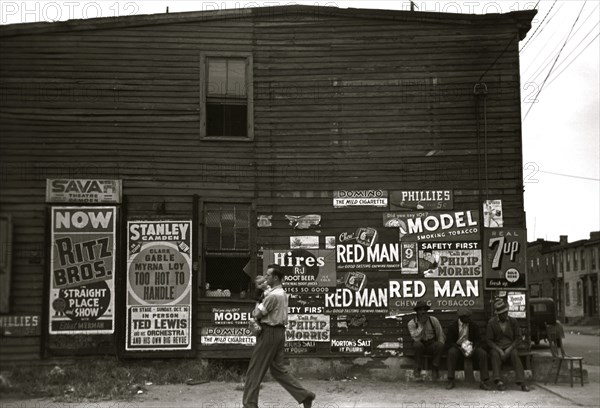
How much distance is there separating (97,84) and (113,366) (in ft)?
17.2

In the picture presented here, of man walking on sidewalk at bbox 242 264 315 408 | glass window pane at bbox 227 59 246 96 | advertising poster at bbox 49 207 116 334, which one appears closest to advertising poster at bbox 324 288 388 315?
man walking on sidewalk at bbox 242 264 315 408

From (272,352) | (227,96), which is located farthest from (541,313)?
(272,352)

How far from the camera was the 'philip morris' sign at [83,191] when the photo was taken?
1252 centimetres

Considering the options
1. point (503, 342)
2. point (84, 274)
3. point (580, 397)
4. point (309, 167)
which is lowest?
point (580, 397)

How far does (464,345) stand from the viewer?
11.7 meters

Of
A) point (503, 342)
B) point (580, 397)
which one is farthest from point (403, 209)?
point (580, 397)

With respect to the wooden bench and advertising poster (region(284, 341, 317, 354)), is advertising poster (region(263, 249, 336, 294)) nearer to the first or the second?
advertising poster (region(284, 341, 317, 354))

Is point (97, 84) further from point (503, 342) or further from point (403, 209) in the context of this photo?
point (503, 342)

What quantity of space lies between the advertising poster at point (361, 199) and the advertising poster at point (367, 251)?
48 centimetres

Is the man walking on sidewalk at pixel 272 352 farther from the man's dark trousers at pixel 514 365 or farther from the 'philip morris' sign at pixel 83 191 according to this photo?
the 'philip morris' sign at pixel 83 191

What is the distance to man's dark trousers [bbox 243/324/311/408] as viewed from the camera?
8.77 m

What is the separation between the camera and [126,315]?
40.9ft

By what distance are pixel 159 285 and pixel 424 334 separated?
192 inches

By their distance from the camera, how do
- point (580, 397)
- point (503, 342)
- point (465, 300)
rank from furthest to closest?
point (465, 300) → point (503, 342) → point (580, 397)
